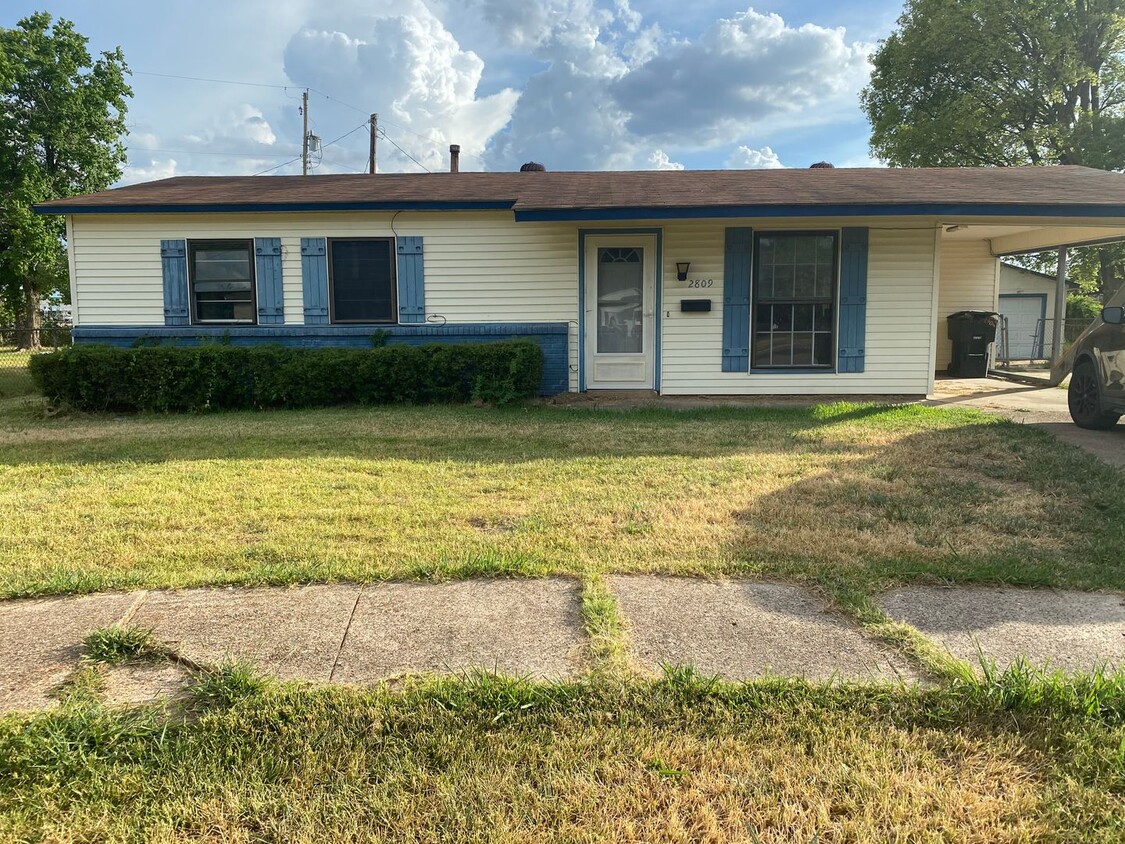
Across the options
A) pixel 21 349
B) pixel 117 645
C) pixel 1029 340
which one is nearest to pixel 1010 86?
pixel 1029 340

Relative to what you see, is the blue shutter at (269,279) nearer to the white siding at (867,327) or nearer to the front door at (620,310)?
the front door at (620,310)

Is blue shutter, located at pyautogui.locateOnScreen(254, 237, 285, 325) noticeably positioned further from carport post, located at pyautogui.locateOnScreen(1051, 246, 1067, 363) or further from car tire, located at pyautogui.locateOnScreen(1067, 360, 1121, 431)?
carport post, located at pyautogui.locateOnScreen(1051, 246, 1067, 363)

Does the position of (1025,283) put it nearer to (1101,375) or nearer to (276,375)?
(1101,375)

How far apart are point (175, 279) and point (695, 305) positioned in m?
7.19

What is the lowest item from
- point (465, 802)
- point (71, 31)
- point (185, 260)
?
point (465, 802)

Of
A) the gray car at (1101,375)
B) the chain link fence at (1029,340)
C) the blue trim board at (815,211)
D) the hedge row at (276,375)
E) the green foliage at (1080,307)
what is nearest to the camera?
the gray car at (1101,375)

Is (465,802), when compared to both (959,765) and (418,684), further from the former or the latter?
(959,765)

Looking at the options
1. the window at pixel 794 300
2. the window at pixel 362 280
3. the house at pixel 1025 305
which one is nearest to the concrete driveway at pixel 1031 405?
the window at pixel 794 300

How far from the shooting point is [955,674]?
2459 millimetres

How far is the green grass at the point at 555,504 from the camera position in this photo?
355 centimetres

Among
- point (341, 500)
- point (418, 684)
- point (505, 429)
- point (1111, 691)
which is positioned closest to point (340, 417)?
point (505, 429)

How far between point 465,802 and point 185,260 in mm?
10024

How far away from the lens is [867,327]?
31.7 feet

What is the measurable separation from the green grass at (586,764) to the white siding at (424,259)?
7999mm
